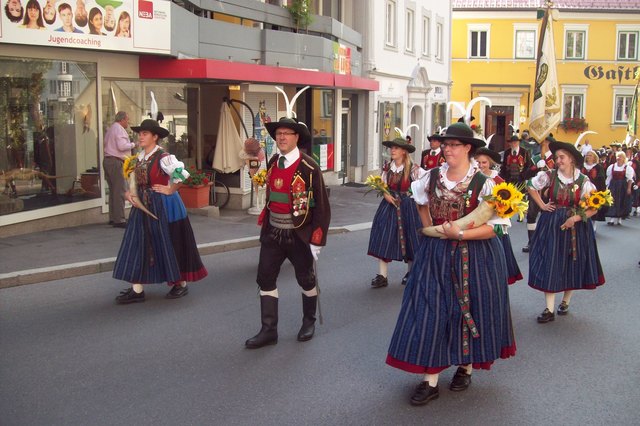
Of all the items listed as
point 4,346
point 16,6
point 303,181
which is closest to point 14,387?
point 4,346

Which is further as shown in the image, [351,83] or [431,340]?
[351,83]

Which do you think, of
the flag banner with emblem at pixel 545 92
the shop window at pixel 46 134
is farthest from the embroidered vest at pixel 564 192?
the flag banner with emblem at pixel 545 92

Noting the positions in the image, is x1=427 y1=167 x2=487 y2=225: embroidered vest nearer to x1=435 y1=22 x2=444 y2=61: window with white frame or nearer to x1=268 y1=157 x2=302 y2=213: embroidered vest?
x1=268 y1=157 x2=302 y2=213: embroidered vest

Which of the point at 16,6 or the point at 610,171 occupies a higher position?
the point at 16,6

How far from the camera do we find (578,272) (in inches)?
316

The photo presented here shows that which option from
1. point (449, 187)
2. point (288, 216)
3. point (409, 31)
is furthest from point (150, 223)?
point (409, 31)

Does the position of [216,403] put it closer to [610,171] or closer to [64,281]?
[64,281]

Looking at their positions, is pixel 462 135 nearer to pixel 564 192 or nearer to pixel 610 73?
pixel 564 192

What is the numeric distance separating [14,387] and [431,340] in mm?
2945

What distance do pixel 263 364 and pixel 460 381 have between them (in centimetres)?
155

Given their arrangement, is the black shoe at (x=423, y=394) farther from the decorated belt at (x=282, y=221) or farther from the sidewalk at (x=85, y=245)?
the sidewalk at (x=85, y=245)

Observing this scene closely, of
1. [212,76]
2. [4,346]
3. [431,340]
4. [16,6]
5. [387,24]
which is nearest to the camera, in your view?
[431,340]

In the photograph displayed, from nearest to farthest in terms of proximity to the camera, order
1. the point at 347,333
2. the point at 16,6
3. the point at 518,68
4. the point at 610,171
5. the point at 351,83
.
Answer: the point at 347,333, the point at 16,6, the point at 610,171, the point at 351,83, the point at 518,68

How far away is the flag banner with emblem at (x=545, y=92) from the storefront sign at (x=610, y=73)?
27.5m
